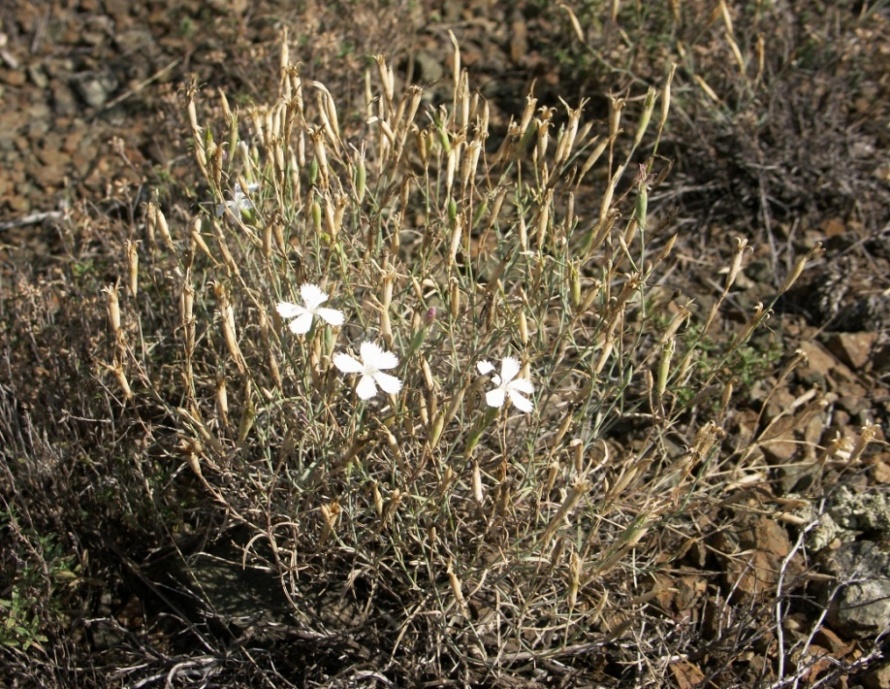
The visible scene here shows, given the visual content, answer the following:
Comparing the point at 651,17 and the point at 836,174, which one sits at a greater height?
the point at 651,17

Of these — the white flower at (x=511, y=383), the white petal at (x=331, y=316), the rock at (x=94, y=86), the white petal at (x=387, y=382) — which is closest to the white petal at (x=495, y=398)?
the white flower at (x=511, y=383)

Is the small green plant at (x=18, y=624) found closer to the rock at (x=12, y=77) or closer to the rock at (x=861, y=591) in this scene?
the rock at (x=861, y=591)

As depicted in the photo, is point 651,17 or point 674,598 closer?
point 674,598

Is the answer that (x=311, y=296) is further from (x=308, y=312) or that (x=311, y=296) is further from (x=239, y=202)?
(x=239, y=202)

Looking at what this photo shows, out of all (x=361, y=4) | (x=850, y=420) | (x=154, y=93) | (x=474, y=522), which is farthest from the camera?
(x=154, y=93)

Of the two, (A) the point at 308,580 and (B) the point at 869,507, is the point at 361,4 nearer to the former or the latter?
(A) the point at 308,580

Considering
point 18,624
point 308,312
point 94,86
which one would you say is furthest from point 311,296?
point 94,86

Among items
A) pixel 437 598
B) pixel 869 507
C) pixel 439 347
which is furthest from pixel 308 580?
pixel 869 507
